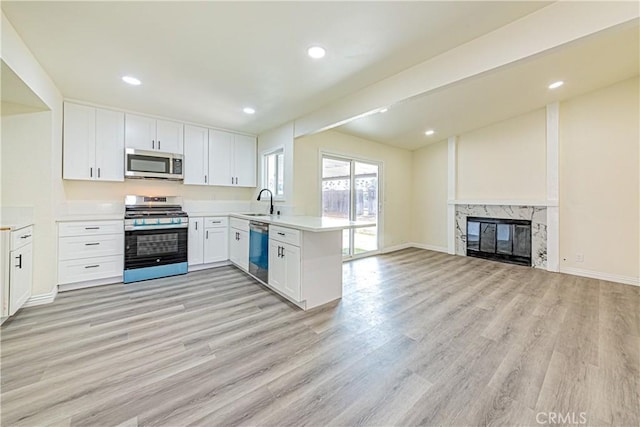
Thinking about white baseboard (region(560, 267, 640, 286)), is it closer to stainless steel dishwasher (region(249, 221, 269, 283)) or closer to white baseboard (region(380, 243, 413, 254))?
white baseboard (region(380, 243, 413, 254))

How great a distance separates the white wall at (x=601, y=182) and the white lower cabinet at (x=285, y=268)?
463 cm

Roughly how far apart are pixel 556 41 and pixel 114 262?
5.17m

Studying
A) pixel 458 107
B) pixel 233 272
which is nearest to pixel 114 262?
pixel 233 272

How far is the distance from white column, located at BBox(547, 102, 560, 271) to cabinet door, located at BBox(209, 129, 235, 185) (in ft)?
18.3

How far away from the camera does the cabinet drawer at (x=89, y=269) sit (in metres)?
3.22

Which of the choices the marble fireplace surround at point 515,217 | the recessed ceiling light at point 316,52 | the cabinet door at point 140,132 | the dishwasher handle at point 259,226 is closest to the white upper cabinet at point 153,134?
the cabinet door at point 140,132

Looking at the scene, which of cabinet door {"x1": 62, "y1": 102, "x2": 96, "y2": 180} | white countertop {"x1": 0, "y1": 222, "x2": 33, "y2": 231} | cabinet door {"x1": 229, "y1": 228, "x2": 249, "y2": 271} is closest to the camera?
white countertop {"x1": 0, "y1": 222, "x2": 33, "y2": 231}

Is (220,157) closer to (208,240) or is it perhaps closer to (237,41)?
(208,240)

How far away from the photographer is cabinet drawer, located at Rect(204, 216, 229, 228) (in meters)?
4.31

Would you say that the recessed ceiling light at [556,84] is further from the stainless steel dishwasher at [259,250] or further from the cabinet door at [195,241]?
the cabinet door at [195,241]

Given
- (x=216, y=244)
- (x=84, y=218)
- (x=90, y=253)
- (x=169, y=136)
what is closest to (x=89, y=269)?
(x=90, y=253)

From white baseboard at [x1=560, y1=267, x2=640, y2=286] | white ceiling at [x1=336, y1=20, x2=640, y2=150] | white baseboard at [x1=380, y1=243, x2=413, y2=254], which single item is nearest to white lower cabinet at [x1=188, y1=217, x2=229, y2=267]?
white ceiling at [x1=336, y1=20, x2=640, y2=150]

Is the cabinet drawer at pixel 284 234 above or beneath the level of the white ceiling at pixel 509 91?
beneath

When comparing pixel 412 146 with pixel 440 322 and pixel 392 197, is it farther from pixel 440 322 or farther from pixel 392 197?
pixel 440 322
